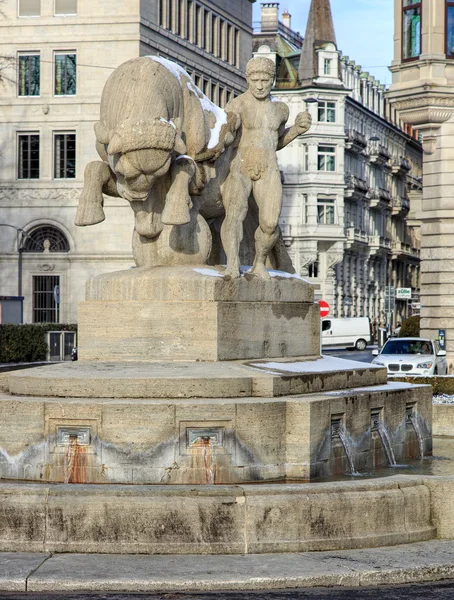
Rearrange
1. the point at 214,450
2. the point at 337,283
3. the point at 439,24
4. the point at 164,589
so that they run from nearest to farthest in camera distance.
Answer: the point at 164,589 < the point at 214,450 < the point at 439,24 < the point at 337,283

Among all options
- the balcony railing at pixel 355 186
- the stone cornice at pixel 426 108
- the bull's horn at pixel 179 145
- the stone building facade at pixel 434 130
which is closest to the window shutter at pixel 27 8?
the stone building facade at pixel 434 130

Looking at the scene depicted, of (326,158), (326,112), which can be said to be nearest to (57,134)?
(326,158)

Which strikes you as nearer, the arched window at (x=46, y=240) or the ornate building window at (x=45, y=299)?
the ornate building window at (x=45, y=299)

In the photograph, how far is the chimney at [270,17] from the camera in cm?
9675

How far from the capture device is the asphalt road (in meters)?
8.99

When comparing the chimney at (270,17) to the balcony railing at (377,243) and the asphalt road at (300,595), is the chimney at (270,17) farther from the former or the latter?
the asphalt road at (300,595)

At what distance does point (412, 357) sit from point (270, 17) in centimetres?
6820

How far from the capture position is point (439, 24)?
123 feet

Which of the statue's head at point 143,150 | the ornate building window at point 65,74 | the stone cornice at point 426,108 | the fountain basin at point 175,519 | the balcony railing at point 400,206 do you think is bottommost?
A: the fountain basin at point 175,519

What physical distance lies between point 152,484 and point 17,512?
5.41 ft

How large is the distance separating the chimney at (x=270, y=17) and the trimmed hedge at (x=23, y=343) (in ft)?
186

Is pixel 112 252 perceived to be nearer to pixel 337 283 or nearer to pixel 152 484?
pixel 337 283

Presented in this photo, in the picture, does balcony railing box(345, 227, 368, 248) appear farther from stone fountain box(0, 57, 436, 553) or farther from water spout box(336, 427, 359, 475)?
water spout box(336, 427, 359, 475)

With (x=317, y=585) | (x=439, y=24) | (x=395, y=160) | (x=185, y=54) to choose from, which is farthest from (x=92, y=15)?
(x=317, y=585)
